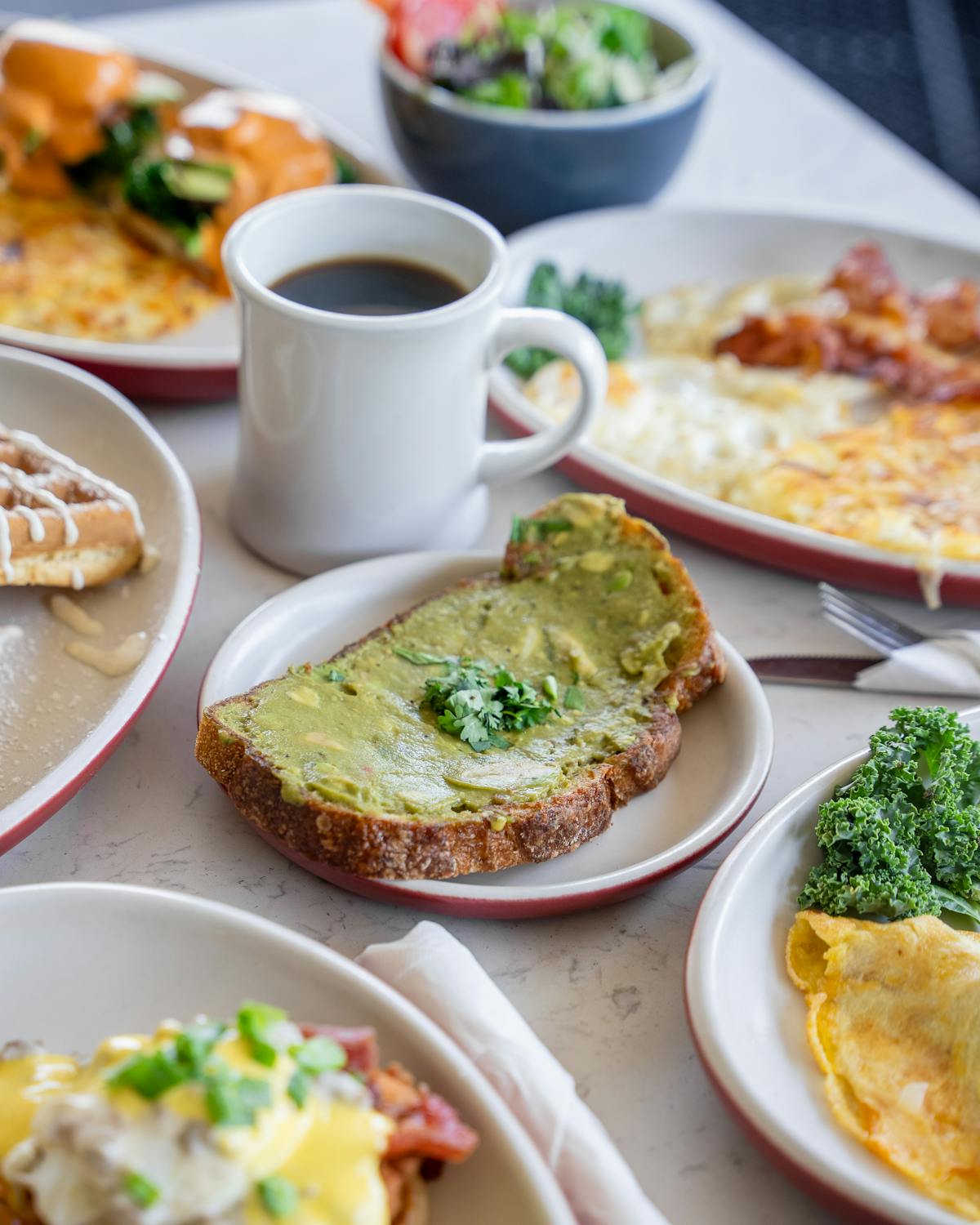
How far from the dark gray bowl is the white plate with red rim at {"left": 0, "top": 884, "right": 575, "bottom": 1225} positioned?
184cm

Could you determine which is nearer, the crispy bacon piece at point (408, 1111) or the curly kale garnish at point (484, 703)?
the crispy bacon piece at point (408, 1111)

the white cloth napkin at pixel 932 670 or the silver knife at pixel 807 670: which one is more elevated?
the white cloth napkin at pixel 932 670

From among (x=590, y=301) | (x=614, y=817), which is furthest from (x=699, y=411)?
(x=614, y=817)

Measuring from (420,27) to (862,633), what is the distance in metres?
1.70

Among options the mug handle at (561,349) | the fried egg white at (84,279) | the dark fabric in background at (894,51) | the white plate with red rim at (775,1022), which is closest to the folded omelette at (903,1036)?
the white plate with red rim at (775,1022)

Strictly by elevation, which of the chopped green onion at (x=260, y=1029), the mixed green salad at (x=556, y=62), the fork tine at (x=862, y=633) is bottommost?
the fork tine at (x=862, y=633)

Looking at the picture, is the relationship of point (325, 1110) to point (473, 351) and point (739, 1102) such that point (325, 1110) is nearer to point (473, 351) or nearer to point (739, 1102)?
point (739, 1102)

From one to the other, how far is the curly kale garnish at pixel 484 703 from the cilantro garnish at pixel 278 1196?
2.11 ft

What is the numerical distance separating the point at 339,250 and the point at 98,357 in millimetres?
480

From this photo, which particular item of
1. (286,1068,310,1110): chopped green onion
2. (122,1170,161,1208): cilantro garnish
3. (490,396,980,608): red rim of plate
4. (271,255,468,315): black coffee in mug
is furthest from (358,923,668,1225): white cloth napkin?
(271,255,468,315): black coffee in mug

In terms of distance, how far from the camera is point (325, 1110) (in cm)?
101

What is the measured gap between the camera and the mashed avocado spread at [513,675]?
4.77ft

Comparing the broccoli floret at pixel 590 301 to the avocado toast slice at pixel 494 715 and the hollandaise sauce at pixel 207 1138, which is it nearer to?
the avocado toast slice at pixel 494 715

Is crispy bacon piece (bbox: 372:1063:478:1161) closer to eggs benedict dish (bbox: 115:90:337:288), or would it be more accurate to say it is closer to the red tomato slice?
eggs benedict dish (bbox: 115:90:337:288)
